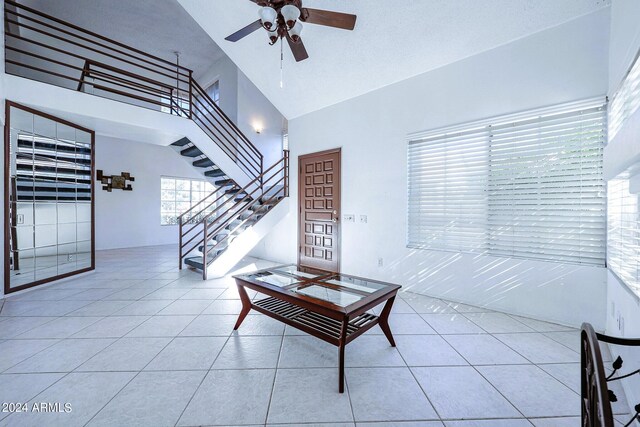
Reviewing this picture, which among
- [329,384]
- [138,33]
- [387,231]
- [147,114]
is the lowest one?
[329,384]

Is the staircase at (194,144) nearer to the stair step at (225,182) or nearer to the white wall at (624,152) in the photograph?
the stair step at (225,182)

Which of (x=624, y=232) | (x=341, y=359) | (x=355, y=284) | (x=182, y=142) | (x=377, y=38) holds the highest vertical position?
(x=377, y=38)

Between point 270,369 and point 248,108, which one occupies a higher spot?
point 248,108

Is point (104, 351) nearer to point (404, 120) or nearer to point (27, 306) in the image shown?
point (27, 306)

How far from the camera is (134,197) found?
7270 mm

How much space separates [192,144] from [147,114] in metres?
0.93

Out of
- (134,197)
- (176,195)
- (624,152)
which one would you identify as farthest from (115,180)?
(624,152)

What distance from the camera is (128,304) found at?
3072 mm

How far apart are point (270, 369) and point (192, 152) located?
4.92m

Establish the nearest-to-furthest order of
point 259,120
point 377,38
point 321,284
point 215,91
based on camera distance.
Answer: point 321,284 → point 377,38 → point 259,120 → point 215,91

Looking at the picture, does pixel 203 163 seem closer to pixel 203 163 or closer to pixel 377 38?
pixel 203 163

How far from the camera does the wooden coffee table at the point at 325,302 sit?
1812 millimetres

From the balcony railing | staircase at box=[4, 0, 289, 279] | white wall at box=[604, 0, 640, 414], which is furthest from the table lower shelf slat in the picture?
the balcony railing

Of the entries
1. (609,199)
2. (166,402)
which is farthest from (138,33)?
(609,199)
